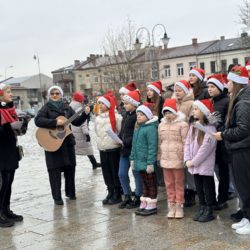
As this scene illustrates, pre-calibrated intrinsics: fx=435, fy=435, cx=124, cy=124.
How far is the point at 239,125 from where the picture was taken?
4969mm

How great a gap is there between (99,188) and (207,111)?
3544mm

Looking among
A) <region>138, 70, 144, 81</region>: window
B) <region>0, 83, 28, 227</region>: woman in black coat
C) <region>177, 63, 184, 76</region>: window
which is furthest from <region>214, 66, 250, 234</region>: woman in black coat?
<region>177, 63, 184, 76</region>: window

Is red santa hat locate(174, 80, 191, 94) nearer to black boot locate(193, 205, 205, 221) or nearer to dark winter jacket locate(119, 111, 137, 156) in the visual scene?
dark winter jacket locate(119, 111, 137, 156)

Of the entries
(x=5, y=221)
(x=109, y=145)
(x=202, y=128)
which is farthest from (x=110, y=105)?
(x=5, y=221)

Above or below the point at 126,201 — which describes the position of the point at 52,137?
above

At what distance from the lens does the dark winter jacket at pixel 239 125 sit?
495cm

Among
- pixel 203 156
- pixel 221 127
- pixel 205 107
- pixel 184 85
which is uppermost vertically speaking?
pixel 184 85

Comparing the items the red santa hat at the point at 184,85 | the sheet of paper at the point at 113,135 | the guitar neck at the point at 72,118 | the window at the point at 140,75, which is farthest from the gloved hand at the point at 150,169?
the window at the point at 140,75

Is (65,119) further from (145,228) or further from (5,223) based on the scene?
(145,228)

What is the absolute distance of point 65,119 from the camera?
23.7 feet

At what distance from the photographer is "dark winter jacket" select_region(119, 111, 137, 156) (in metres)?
6.53

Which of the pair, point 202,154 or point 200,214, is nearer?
point 202,154

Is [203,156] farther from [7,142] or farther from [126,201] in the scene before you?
[7,142]

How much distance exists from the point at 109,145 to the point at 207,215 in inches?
76.9
